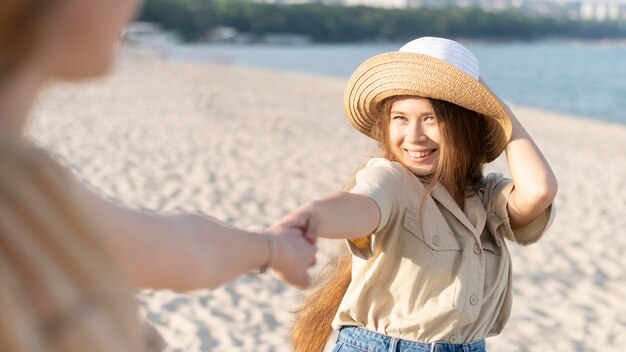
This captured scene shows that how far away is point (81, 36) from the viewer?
0.80 m

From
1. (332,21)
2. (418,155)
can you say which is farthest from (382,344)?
(332,21)

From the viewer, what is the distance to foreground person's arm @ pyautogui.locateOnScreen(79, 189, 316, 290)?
0.95 m

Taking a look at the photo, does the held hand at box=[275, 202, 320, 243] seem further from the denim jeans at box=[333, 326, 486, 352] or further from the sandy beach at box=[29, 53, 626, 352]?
the denim jeans at box=[333, 326, 486, 352]

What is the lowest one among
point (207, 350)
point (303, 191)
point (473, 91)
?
point (207, 350)

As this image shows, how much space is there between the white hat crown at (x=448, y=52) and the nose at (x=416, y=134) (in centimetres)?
17

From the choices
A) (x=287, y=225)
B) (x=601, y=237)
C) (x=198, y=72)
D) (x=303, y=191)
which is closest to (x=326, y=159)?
(x=303, y=191)

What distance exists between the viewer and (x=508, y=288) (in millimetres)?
2346

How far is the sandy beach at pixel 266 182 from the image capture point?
5.36 meters

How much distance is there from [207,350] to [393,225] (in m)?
2.94

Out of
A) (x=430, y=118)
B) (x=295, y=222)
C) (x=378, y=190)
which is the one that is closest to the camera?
(x=295, y=222)

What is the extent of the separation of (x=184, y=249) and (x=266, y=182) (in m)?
8.49

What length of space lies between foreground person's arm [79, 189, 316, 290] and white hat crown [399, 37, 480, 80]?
1010 mm

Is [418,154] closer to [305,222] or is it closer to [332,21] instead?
[305,222]

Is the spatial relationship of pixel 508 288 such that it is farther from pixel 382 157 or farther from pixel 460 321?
pixel 382 157
